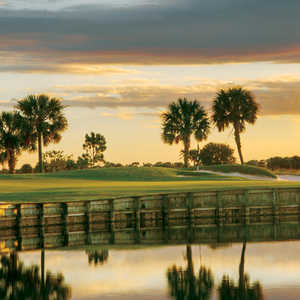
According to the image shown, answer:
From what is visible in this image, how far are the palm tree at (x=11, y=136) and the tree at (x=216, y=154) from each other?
34581 mm

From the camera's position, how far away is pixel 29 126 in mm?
94875

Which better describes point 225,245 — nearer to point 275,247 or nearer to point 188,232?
point 275,247

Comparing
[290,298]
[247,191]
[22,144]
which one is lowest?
[290,298]

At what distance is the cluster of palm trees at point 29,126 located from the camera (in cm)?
9538

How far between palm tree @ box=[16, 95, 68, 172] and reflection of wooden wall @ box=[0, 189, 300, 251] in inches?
1942

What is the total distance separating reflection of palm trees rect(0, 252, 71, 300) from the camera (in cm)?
2320

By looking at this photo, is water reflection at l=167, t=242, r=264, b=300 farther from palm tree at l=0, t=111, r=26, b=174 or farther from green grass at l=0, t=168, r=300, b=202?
palm tree at l=0, t=111, r=26, b=174

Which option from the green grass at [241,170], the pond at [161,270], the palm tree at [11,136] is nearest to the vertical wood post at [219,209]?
the pond at [161,270]

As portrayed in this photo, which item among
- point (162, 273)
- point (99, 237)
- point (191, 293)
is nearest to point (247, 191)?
point (99, 237)

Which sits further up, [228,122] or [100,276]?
[228,122]

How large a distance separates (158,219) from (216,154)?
7432 centimetres

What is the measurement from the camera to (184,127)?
348ft

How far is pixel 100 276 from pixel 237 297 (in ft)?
19.0

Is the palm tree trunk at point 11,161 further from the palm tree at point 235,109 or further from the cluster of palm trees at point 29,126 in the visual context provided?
the palm tree at point 235,109
